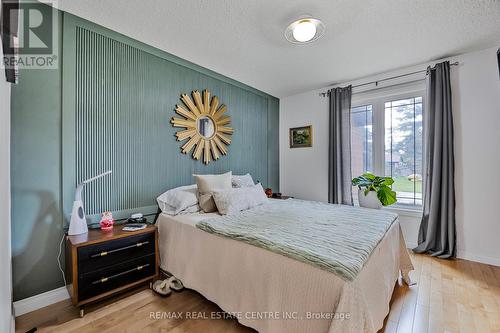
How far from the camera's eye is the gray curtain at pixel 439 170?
8.68ft

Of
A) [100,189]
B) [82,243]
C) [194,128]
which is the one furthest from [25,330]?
[194,128]

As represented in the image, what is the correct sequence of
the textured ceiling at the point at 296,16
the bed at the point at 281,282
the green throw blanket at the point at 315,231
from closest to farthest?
Result: the bed at the point at 281,282 < the green throw blanket at the point at 315,231 < the textured ceiling at the point at 296,16

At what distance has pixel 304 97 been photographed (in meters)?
4.02

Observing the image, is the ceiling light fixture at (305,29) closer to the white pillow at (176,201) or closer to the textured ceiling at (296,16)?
the textured ceiling at (296,16)

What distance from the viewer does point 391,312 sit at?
1.70 meters

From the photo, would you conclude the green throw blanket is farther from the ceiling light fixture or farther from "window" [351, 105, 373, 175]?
the ceiling light fixture

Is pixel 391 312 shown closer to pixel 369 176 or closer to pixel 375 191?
pixel 375 191

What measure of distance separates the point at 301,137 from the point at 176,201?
2.60 meters

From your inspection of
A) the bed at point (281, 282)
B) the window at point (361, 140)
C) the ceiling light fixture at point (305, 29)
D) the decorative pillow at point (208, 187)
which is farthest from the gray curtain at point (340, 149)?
the decorative pillow at point (208, 187)

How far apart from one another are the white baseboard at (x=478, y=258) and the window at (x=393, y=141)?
2.34 ft

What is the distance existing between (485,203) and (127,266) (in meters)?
3.91

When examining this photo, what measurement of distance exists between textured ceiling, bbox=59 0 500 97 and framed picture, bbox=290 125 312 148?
1.17 m

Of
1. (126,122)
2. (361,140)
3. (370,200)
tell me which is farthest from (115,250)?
(361,140)

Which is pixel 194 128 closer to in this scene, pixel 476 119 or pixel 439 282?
pixel 439 282
